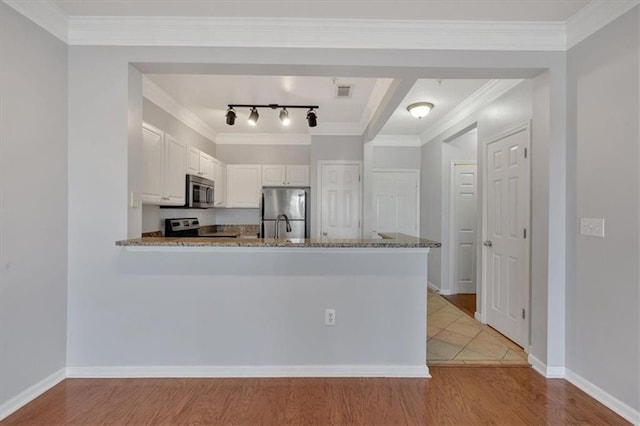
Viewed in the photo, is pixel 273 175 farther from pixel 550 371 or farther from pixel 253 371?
pixel 550 371

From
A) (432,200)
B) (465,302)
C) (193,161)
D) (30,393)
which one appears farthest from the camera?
(432,200)

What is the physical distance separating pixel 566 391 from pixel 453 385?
28.3 inches

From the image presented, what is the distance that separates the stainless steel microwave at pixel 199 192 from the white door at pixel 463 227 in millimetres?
3475

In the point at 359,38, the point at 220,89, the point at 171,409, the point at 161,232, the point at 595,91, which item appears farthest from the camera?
the point at 161,232

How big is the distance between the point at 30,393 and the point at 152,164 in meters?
1.88

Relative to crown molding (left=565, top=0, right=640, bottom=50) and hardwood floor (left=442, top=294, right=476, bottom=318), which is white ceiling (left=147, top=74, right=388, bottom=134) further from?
hardwood floor (left=442, top=294, right=476, bottom=318)

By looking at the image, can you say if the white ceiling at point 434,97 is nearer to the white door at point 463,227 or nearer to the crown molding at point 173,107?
the white door at point 463,227

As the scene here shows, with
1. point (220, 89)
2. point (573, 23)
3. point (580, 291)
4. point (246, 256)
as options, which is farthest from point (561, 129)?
point (220, 89)

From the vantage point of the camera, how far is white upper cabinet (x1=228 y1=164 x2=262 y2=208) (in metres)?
5.03

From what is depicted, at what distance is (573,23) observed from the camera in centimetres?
Result: 207

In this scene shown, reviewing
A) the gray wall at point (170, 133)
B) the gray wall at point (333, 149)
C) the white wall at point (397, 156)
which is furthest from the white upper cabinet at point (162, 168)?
the white wall at point (397, 156)

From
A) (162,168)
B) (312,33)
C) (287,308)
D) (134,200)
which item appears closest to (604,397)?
(287,308)

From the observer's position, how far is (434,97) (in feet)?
11.2

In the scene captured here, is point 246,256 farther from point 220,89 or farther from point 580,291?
point 580,291
